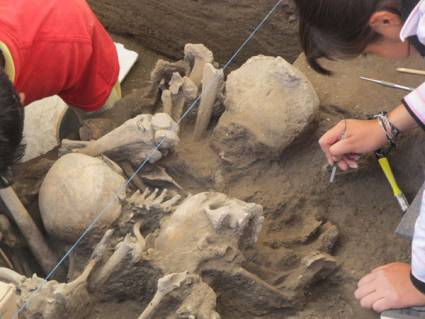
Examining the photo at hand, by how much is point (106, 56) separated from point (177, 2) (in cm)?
49

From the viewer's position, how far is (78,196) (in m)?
1.52

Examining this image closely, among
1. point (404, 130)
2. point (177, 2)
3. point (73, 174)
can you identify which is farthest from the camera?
point (177, 2)

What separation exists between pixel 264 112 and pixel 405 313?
0.56 m

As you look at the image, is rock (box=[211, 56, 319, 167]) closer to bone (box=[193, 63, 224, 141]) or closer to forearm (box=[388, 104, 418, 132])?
bone (box=[193, 63, 224, 141])

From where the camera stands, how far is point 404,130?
1.64m

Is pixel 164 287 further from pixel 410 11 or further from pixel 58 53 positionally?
pixel 58 53

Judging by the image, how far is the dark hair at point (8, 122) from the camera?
146 centimetres

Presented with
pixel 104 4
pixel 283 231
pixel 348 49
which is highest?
pixel 348 49

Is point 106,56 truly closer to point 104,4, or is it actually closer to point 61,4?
point 61,4

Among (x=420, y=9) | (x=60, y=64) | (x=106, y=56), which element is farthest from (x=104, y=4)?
(x=420, y=9)

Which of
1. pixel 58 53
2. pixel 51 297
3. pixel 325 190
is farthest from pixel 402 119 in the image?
pixel 58 53

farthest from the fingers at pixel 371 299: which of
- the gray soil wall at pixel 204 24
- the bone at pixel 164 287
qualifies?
the gray soil wall at pixel 204 24

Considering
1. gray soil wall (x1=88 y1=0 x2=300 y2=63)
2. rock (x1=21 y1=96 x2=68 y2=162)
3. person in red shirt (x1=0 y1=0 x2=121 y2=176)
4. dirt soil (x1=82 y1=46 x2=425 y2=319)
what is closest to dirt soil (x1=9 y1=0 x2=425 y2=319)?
dirt soil (x1=82 y1=46 x2=425 y2=319)

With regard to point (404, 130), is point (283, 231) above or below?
below
